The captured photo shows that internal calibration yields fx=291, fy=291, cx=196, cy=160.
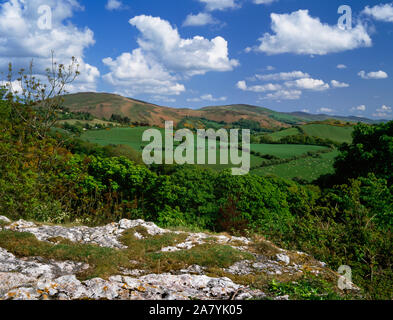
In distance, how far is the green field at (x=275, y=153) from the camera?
191ft

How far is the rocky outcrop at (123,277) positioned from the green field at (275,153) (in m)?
41.0

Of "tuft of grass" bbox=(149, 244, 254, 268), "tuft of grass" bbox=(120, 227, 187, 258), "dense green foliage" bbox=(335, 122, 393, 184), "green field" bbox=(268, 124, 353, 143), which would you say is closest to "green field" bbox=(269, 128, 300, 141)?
"green field" bbox=(268, 124, 353, 143)

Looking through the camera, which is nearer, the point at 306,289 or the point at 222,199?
the point at 306,289

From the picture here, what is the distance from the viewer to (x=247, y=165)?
63.3m

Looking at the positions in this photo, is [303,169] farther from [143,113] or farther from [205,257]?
[143,113]

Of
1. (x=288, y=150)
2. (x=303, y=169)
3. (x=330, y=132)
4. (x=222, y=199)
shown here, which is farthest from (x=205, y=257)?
(x=330, y=132)

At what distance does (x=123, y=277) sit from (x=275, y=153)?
232 ft

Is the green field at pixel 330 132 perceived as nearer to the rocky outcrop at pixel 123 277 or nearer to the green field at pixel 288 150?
the green field at pixel 288 150

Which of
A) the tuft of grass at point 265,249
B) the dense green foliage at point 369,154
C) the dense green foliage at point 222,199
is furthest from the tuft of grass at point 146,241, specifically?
the dense green foliage at point 369,154

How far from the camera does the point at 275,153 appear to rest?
7325 cm
